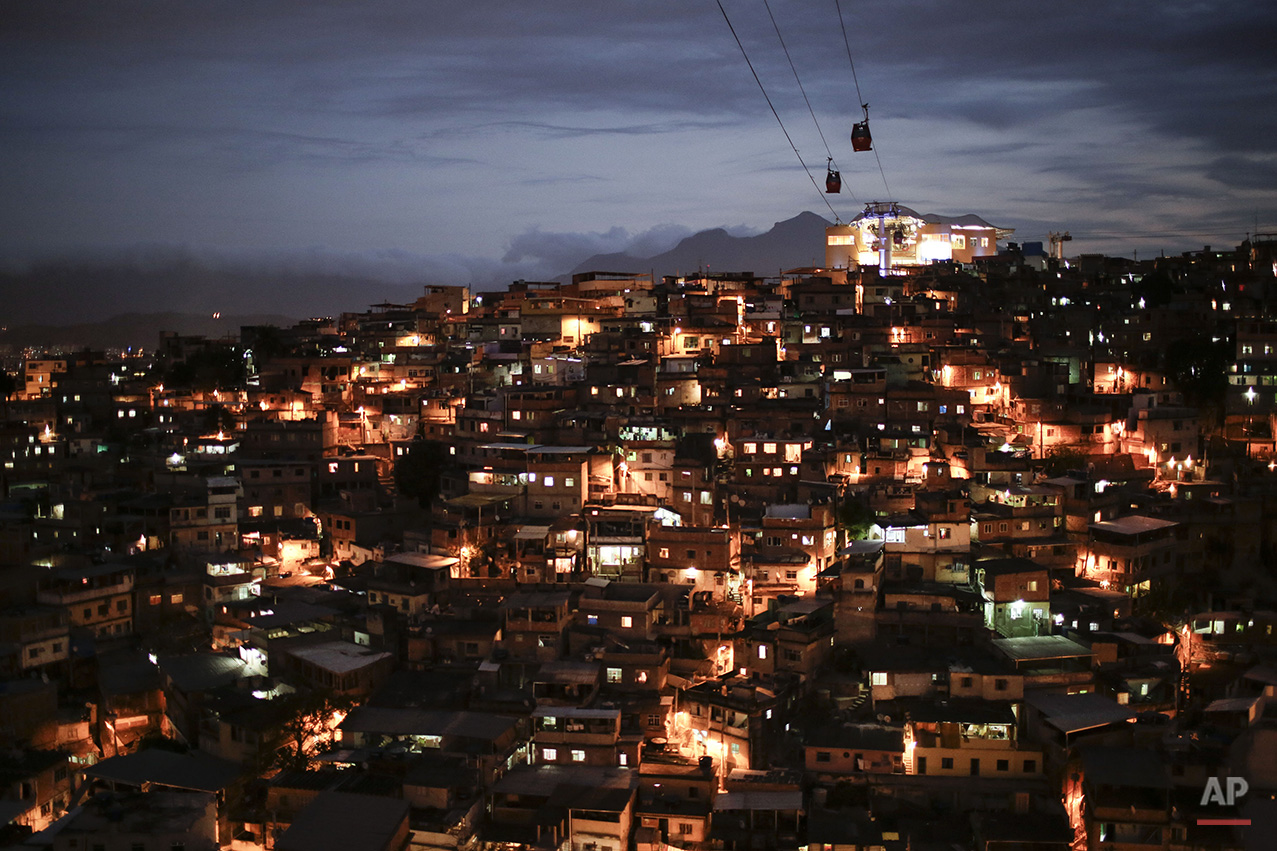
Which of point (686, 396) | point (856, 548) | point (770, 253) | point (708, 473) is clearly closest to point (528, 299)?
point (686, 396)

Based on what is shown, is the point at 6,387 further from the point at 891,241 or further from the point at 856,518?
the point at 891,241

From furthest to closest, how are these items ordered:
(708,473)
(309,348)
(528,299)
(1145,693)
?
→ (528,299) → (309,348) → (708,473) → (1145,693)

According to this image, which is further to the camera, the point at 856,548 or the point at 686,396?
the point at 686,396

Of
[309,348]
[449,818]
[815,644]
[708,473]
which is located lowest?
[449,818]

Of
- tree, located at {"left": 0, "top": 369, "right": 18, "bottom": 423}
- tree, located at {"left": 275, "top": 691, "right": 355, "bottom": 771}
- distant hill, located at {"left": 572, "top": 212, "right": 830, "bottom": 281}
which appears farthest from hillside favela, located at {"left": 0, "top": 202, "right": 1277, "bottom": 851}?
distant hill, located at {"left": 572, "top": 212, "right": 830, "bottom": 281}

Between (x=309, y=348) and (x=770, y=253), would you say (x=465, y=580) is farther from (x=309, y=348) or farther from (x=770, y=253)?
(x=770, y=253)

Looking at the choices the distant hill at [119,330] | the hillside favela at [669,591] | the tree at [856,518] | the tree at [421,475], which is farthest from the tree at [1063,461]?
the distant hill at [119,330]
